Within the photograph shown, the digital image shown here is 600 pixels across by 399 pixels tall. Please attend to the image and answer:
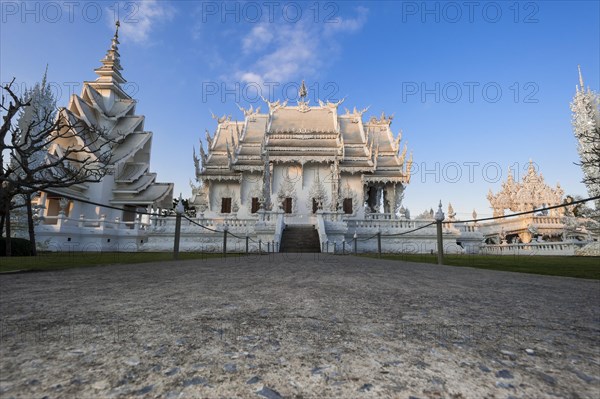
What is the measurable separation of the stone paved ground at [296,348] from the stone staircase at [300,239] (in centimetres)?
1226

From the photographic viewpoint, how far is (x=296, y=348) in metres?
1.10

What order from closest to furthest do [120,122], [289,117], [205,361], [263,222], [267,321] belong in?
[205,361] → [267,321] → [263,222] → [120,122] → [289,117]

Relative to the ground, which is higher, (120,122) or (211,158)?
(120,122)

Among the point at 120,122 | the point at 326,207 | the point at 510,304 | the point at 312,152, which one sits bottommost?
the point at 510,304

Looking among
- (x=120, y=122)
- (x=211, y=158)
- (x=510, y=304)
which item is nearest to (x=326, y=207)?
(x=211, y=158)

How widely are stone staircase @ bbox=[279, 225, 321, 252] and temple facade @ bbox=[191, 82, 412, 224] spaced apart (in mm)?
4994

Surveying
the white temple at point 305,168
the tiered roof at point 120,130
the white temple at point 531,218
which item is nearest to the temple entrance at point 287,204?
the white temple at point 305,168

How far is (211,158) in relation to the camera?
80.0 ft

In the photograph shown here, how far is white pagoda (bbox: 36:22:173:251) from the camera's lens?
18125 mm

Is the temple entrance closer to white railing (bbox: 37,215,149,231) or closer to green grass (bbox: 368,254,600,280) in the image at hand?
white railing (bbox: 37,215,149,231)

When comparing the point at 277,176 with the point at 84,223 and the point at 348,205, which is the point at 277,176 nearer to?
the point at 348,205

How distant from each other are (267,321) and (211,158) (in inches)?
952

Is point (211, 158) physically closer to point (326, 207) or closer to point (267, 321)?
point (326, 207)

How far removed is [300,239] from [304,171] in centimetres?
930
